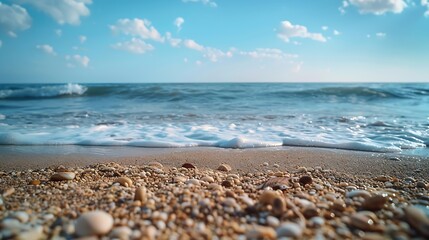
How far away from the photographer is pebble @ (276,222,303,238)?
3.78 ft

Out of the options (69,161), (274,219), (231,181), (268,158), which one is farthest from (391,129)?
(69,161)

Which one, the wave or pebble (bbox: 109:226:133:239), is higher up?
the wave

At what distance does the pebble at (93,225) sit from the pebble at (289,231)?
79 cm

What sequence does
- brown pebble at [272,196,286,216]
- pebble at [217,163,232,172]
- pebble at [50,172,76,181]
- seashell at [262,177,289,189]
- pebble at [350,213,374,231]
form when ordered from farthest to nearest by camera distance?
pebble at [217,163,232,172]
pebble at [50,172,76,181]
seashell at [262,177,289,189]
brown pebble at [272,196,286,216]
pebble at [350,213,374,231]

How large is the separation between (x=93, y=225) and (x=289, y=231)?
886mm

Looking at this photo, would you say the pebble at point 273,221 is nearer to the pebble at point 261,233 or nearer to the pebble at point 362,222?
the pebble at point 261,233

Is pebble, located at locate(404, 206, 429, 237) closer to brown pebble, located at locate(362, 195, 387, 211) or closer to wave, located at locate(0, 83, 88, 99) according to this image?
brown pebble, located at locate(362, 195, 387, 211)

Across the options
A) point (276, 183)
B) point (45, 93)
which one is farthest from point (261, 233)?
point (45, 93)

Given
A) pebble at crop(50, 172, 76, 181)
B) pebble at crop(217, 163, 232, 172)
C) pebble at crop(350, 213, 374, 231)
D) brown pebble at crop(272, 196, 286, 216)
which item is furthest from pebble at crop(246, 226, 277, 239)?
pebble at crop(50, 172, 76, 181)

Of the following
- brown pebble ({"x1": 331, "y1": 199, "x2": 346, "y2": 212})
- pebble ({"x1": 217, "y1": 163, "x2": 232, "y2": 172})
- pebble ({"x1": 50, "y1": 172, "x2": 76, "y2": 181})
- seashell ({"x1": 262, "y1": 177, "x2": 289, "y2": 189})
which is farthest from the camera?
pebble ({"x1": 217, "y1": 163, "x2": 232, "y2": 172})

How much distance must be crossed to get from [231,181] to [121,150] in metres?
2.25

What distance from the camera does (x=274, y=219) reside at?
131 cm

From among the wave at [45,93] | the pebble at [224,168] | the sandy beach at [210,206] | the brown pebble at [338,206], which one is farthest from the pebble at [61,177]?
the wave at [45,93]

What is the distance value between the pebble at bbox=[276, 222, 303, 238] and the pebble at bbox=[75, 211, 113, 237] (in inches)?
31.1
